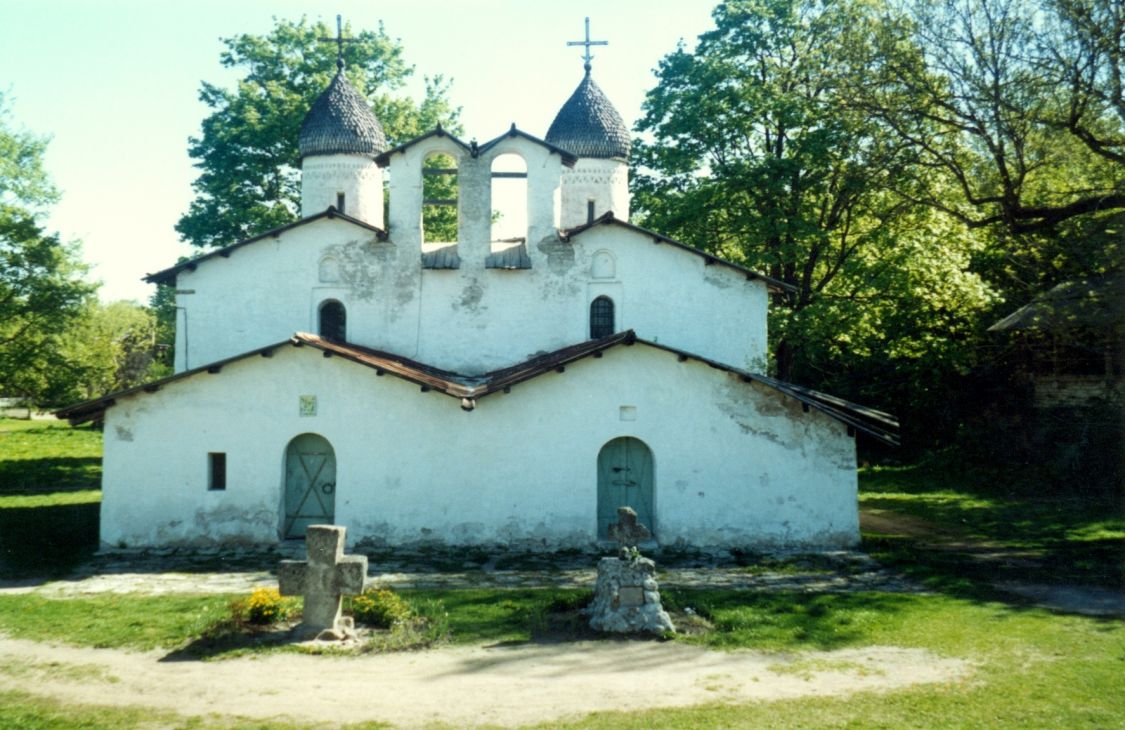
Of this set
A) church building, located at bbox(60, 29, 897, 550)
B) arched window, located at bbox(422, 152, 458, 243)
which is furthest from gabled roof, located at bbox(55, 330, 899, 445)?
arched window, located at bbox(422, 152, 458, 243)

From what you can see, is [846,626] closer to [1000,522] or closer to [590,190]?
[1000,522]

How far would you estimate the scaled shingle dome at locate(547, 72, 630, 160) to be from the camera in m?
25.0

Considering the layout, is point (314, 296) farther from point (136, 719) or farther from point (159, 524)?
point (136, 719)

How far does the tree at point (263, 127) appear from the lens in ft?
104

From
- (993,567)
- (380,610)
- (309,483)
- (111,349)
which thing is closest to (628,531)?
(380,610)

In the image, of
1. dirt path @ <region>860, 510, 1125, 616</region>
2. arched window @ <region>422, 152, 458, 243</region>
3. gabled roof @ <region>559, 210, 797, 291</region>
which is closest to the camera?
dirt path @ <region>860, 510, 1125, 616</region>

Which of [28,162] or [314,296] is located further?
[28,162]

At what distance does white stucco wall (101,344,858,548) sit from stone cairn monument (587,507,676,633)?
5805 millimetres

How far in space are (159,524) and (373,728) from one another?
10638 mm

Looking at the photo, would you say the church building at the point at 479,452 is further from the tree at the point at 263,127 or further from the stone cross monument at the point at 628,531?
the tree at the point at 263,127

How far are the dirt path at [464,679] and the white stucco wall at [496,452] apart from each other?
641cm

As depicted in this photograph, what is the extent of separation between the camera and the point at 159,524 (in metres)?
17.8

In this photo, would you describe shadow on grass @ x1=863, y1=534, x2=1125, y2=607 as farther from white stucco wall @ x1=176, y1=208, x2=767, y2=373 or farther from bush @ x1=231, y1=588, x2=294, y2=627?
bush @ x1=231, y1=588, x2=294, y2=627

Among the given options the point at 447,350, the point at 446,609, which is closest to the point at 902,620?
the point at 446,609
